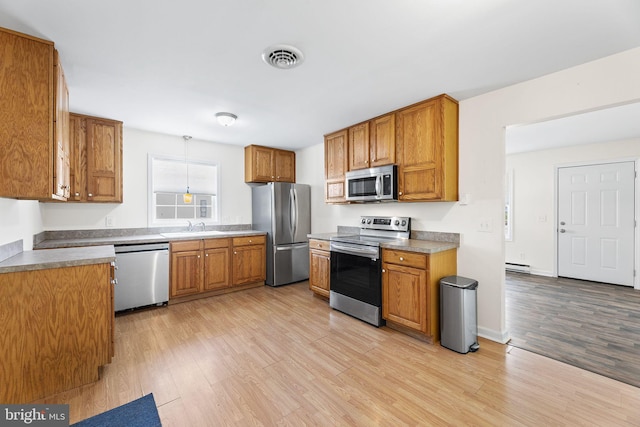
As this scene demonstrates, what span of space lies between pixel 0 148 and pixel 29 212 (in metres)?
1.43

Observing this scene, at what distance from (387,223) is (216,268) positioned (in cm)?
266

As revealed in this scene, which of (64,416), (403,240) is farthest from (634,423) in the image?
(64,416)

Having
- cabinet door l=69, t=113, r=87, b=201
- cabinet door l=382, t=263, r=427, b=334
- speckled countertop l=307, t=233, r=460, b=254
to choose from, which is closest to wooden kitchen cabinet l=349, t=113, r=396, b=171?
speckled countertop l=307, t=233, r=460, b=254

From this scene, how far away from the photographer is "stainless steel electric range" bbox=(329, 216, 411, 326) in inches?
120

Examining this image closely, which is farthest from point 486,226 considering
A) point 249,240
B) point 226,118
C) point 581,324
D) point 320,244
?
point 249,240

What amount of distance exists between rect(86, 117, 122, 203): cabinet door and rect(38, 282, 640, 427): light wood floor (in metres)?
1.81

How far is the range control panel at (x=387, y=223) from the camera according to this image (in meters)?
3.45

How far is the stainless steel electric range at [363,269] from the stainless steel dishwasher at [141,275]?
90.1 inches

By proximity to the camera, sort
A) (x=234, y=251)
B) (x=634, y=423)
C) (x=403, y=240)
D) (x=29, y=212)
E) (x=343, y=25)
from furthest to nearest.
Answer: (x=234, y=251)
(x=403, y=240)
(x=29, y=212)
(x=343, y=25)
(x=634, y=423)

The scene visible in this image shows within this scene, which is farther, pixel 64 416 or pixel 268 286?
pixel 268 286

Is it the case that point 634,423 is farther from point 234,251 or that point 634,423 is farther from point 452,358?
point 234,251

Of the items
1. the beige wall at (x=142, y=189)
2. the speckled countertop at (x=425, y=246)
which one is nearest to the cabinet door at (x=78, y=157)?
the beige wall at (x=142, y=189)

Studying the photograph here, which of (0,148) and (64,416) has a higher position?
(0,148)

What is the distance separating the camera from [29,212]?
2.81m
